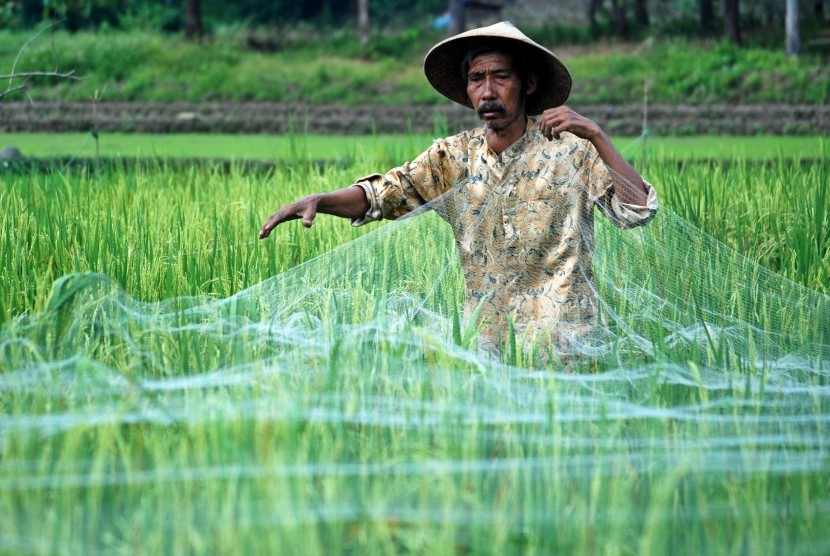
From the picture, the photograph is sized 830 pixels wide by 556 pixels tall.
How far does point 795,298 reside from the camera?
2.44 m

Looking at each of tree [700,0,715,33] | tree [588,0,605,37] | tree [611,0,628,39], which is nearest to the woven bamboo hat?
tree [611,0,628,39]

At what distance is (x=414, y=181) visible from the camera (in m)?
2.51

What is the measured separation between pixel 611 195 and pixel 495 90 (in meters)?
0.31

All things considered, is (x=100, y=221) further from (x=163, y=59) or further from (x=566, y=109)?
(x=163, y=59)

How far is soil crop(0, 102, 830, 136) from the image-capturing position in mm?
9539

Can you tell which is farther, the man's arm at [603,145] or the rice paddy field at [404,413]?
the man's arm at [603,145]

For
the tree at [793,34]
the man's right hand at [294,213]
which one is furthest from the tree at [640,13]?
the man's right hand at [294,213]

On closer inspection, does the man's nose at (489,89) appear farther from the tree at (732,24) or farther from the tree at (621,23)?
the tree at (621,23)

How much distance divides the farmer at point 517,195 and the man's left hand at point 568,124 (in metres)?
0.02

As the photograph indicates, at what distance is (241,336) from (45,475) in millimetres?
593

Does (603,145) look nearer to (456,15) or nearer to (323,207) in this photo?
(323,207)

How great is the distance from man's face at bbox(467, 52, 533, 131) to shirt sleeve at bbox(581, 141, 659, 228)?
17 centimetres

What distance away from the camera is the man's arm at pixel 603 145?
7.46 ft

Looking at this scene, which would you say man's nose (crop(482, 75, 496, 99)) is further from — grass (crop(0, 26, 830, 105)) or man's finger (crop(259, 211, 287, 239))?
grass (crop(0, 26, 830, 105))
